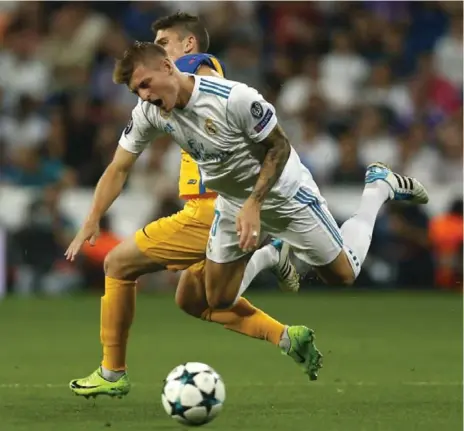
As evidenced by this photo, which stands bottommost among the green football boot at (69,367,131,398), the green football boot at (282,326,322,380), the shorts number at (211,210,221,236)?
the green football boot at (69,367,131,398)

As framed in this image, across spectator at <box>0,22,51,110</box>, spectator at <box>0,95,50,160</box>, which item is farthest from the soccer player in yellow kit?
spectator at <box>0,22,51,110</box>

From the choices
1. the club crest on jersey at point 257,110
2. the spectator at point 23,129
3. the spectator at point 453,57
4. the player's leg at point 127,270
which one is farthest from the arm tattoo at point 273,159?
the spectator at point 453,57

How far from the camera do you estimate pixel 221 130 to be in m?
6.86

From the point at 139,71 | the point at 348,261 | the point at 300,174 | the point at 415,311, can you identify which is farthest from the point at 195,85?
the point at 415,311

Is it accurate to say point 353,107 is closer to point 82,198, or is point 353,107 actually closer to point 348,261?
point 82,198

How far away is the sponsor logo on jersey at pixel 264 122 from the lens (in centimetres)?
679

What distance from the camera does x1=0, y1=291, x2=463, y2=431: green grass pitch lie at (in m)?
Answer: 6.78

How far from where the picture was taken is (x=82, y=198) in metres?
15.0

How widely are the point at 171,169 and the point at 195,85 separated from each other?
8508 mm

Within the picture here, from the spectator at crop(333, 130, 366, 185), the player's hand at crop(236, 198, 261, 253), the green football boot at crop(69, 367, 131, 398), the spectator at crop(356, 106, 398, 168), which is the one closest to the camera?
the player's hand at crop(236, 198, 261, 253)

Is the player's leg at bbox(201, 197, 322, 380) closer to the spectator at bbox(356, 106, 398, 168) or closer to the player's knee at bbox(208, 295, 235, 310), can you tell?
the player's knee at bbox(208, 295, 235, 310)

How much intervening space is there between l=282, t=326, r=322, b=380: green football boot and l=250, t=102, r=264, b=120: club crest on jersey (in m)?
1.60

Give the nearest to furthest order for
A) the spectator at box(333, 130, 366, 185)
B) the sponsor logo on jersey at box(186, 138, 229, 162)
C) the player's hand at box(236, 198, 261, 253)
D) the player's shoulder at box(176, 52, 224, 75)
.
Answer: the player's hand at box(236, 198, 261, 253) < the sponsor logo on jersey at box(186, 138, 229, 162) < the player's shoulder at box(176, 52, 224, 75) < the spectator at box(333, 130, 366, 185)

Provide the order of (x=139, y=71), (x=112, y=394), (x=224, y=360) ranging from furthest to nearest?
(x=224, y=360) < (x=112, y=394) < (x=139, y=71)
